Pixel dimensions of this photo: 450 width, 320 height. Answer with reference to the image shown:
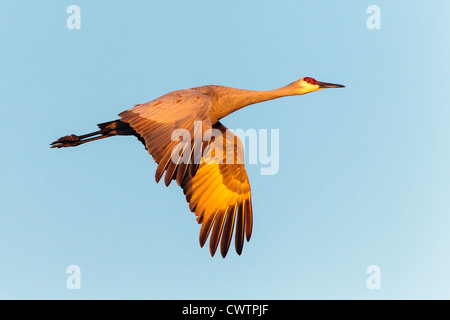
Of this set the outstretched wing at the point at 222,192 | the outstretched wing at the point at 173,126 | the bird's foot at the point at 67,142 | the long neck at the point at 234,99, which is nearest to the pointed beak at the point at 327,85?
the long neck at the point at 234,99

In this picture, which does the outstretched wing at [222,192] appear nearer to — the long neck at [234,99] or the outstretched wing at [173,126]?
the long neck at [234,99]

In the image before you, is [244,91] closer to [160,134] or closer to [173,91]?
[173,91]

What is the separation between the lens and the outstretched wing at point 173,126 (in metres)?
9.09

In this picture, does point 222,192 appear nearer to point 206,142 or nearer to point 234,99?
point 234,99

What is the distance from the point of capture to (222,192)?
39.7 ft

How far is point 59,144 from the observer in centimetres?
1211

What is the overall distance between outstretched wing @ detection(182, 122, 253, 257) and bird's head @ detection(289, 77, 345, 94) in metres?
1.28

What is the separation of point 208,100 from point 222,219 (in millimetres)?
2320

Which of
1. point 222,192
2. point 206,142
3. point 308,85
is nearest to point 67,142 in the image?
point 222,192

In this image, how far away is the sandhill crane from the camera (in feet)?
31.1

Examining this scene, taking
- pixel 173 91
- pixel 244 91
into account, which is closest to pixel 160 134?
pixel 173 91

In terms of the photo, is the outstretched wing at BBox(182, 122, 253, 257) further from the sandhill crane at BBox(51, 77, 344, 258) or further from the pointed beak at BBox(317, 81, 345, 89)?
the pointed beak at BBox(317, 81, 345, 89)

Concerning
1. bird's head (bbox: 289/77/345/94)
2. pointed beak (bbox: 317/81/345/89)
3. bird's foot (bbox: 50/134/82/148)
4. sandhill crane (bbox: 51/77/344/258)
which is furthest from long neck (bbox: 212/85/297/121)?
bird's foot (bbox: 50/134/82/148)

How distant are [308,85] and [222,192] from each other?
7.38ft
